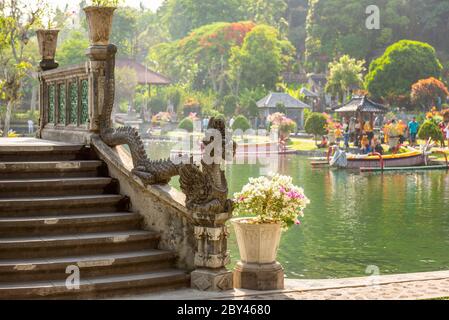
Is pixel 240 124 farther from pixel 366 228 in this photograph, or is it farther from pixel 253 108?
pixel 366 228

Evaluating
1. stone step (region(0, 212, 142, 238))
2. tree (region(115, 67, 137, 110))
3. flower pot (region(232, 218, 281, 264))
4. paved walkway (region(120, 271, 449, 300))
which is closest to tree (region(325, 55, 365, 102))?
tree (region(115, 67, 137, 110))

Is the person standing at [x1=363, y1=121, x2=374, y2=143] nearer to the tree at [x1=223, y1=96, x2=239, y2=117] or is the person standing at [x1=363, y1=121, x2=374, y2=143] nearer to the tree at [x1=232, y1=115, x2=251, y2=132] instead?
the tree at [x1=232, y1=115, x2=251, y2=132]

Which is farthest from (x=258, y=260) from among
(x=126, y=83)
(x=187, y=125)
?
(x=126, y=83)

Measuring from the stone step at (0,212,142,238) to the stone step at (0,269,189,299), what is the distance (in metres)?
0.87

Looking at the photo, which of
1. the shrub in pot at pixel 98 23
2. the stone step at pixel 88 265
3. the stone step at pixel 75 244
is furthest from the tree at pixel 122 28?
the stone step at pixel 88 265

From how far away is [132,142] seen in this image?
10789 mm

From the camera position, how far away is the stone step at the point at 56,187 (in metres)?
10.4

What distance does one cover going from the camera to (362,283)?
10016 mm

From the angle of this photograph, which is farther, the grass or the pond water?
the grass

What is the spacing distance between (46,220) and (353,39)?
70925mm

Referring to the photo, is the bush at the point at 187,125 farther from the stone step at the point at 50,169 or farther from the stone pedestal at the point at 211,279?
the stone pedestal at the point at 211,279

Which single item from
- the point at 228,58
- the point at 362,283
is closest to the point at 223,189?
the point at 362,283

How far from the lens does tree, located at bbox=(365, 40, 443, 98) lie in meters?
64.2
